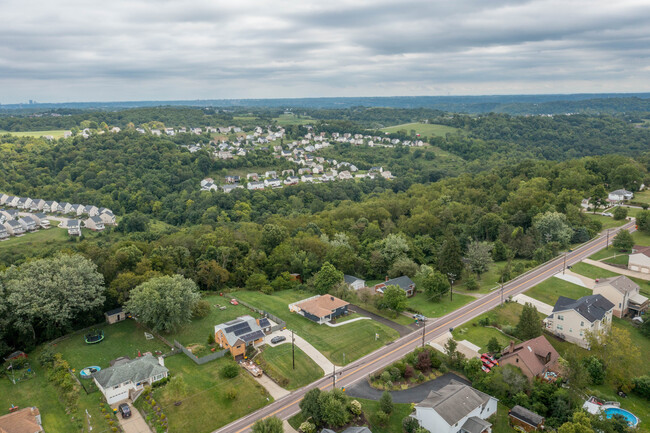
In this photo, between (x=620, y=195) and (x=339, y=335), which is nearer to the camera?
(x=339, y=335)

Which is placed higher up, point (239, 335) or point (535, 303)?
point (239, 335)

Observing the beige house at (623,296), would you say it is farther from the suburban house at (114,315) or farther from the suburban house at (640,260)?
the suburban house at (114,315)

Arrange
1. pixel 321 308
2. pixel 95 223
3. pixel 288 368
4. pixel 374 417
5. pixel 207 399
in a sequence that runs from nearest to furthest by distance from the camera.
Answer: pixel 374 417 < pixel 207 399 < pixel 288 368 < pixel 321 308 < pixel 95 223

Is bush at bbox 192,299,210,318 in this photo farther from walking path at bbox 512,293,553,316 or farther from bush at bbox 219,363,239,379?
walking path at bbox 512,293,553,316

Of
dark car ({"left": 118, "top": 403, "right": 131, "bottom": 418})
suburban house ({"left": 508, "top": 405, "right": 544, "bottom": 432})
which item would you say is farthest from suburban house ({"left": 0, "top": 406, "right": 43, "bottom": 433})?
suburban house ({"left": 508, "top": 405, "right": 544, "bottom": 432})

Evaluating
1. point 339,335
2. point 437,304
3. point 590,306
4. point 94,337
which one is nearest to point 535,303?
point 590,306

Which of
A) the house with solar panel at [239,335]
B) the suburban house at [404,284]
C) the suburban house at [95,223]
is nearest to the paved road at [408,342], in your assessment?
the house with solar panel at [239,335]

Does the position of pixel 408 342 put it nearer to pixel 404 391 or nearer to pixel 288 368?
pixel 404 391
